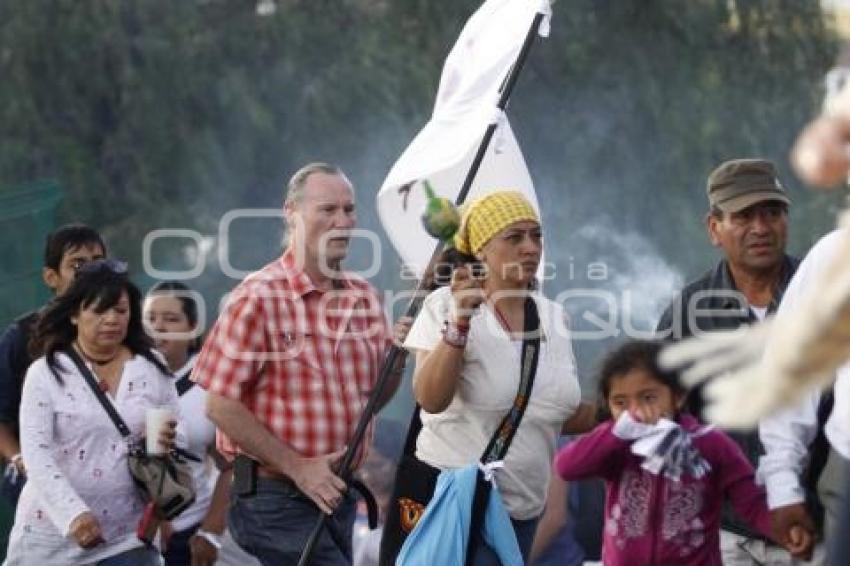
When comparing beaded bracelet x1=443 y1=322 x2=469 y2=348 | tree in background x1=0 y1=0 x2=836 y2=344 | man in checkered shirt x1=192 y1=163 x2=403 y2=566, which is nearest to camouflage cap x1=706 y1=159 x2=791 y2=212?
man in checkered shirt x1=192 y1=163 x2=403 y2=566

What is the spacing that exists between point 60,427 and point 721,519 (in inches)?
91.7

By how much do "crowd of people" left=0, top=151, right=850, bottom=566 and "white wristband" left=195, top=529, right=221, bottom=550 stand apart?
0.63 m

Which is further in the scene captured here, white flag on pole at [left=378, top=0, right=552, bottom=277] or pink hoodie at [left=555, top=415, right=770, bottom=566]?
white flag on pole at [left=378, top=0, right=552, bottom=277]

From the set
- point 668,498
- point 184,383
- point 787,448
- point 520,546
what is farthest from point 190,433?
point 787,448

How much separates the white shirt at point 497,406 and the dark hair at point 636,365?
99 mm

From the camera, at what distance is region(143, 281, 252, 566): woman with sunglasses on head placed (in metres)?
8.62

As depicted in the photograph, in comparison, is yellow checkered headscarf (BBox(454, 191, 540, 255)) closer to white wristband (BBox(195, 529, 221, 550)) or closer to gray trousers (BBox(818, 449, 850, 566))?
gray trousers (BBox(818, 449, 850, 566))

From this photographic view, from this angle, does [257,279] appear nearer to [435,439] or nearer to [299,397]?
[299,397]

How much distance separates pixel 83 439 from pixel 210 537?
170cm

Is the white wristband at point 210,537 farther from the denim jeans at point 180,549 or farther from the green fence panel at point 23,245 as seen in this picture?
the green fence panel at point 23,245

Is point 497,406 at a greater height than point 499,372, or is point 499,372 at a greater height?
point 499,372

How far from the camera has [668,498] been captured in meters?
6.27

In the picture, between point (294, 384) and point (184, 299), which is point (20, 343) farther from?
point (294, 384)

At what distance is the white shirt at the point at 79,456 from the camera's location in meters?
7.14
